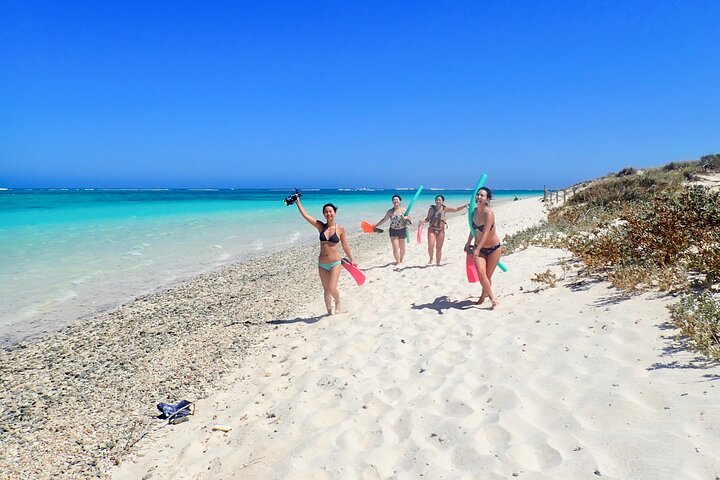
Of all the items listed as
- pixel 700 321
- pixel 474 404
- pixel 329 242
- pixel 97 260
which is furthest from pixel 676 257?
pixel 97 260

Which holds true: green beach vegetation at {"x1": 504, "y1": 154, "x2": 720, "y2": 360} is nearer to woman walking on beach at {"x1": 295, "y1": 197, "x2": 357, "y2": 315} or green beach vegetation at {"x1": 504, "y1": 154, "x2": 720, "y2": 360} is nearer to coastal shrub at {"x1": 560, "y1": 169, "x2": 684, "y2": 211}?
woman walking on beach at {"x1": 295, "y1": 197, "x2": 357, "y2": 315}

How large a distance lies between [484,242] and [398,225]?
4.48 metres

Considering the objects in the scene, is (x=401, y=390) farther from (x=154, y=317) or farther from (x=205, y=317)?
(x=154, y=317)

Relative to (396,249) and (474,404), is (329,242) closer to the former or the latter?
(474,404)

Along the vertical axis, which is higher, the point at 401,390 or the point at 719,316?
the point at 719,316

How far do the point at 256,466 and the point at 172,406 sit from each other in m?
1.58

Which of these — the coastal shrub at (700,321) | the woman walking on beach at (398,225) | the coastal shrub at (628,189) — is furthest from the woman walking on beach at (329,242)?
the coastal shrub at (628,189)

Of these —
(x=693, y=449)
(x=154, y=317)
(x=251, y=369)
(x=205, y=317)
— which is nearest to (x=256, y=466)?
(x=251, y=369)

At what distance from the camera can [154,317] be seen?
7.82 meters

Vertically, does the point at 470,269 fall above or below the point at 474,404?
above

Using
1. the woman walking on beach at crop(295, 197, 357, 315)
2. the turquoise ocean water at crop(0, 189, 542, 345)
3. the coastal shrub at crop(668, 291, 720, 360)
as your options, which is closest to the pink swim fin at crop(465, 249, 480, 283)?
the woman walking on beach at crop(295, 197, 357, 315)

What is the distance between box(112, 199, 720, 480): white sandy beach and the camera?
8.89ft

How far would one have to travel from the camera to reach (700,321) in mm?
3689

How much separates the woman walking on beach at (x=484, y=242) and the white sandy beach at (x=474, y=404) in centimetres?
38
